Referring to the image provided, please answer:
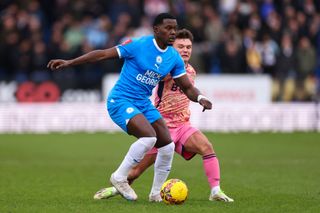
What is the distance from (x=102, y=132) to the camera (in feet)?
82.1

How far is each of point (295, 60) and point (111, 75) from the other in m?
5.70

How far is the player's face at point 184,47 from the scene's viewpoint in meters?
12.0

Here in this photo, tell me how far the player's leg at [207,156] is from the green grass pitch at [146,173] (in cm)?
26

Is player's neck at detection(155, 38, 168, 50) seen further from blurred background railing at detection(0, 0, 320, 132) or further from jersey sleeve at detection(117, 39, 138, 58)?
blurred background railing at detection(0, 0, 320, 132)

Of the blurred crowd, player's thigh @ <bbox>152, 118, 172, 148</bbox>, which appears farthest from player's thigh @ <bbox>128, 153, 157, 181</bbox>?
the blurred crowd

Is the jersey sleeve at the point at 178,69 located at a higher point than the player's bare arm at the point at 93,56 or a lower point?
lower

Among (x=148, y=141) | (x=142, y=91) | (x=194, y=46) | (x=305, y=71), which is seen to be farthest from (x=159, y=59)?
(x=305, y=71)

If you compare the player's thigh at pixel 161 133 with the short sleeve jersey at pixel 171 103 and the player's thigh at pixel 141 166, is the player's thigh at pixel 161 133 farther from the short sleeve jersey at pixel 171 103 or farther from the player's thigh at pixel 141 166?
the short sleeve jersey at pixel 171 103

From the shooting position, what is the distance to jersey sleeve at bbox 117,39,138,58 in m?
10.7

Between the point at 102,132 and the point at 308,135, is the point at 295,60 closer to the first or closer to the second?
the point at 308,135

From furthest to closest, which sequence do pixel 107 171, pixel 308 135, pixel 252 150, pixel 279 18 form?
pixel 279 18 → pixel 308 135 → pixel 252 150 → pixel 107 171

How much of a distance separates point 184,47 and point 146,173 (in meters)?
4.25

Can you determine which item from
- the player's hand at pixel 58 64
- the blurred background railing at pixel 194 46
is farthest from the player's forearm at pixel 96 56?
the blurred background railing at pixel 194 46

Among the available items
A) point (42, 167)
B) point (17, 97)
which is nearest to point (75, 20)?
point (17, 97)
